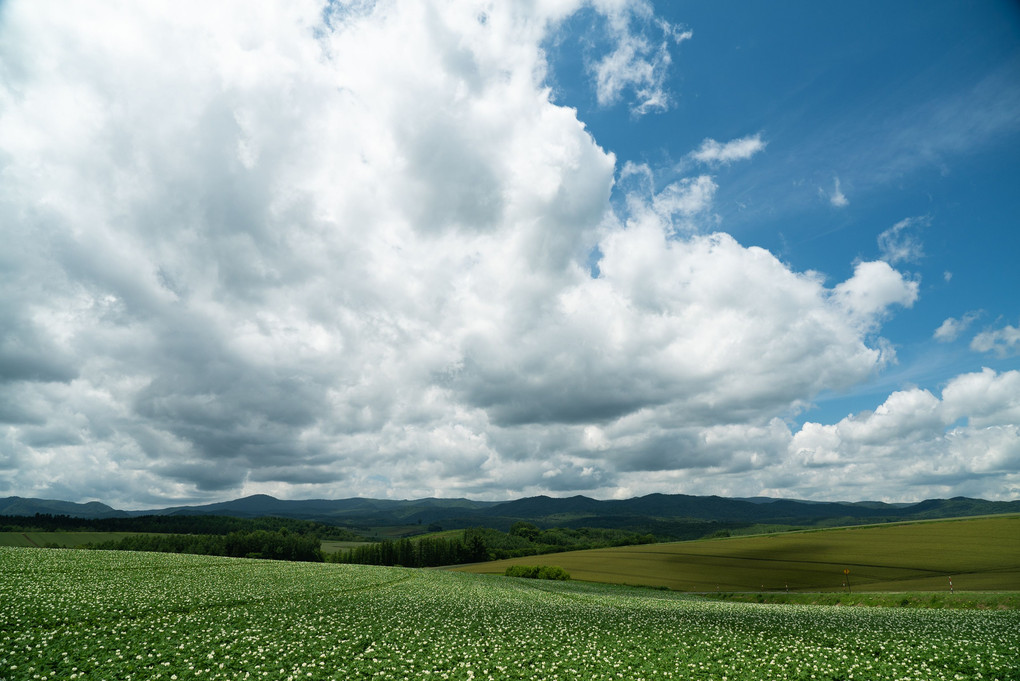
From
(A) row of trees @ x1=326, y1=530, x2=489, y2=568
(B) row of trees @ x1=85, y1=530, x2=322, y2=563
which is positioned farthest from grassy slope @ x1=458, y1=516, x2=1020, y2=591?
(B) row of trees @ x1=85, y1=530, x2=322, y2=563

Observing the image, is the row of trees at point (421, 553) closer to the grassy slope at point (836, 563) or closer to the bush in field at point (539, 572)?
the grassy slope at point (836, 563)

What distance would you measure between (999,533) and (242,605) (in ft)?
470

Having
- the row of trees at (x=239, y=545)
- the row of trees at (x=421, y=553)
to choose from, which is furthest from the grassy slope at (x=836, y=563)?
the row of trees at (x=239, y=545)

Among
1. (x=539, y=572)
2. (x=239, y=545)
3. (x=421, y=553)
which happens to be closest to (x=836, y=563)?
(x=539, y=572)

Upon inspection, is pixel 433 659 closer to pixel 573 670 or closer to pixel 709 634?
pixel 573 670

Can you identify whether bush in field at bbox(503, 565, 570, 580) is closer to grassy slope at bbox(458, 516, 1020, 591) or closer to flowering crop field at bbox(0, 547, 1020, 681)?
grassy slope at bbox(458, 516, 1020, 591)

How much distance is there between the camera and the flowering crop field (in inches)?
686

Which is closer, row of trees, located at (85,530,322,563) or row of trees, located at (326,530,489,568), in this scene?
row of trees, located at (85,530,322,563)

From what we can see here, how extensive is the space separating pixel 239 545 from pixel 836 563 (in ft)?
498

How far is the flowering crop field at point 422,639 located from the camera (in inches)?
686

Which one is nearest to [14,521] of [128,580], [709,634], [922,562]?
[128,580]

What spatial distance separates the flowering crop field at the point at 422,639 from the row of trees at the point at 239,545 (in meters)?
113

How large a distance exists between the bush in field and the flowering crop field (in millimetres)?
56716

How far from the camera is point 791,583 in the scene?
72.7 meters
